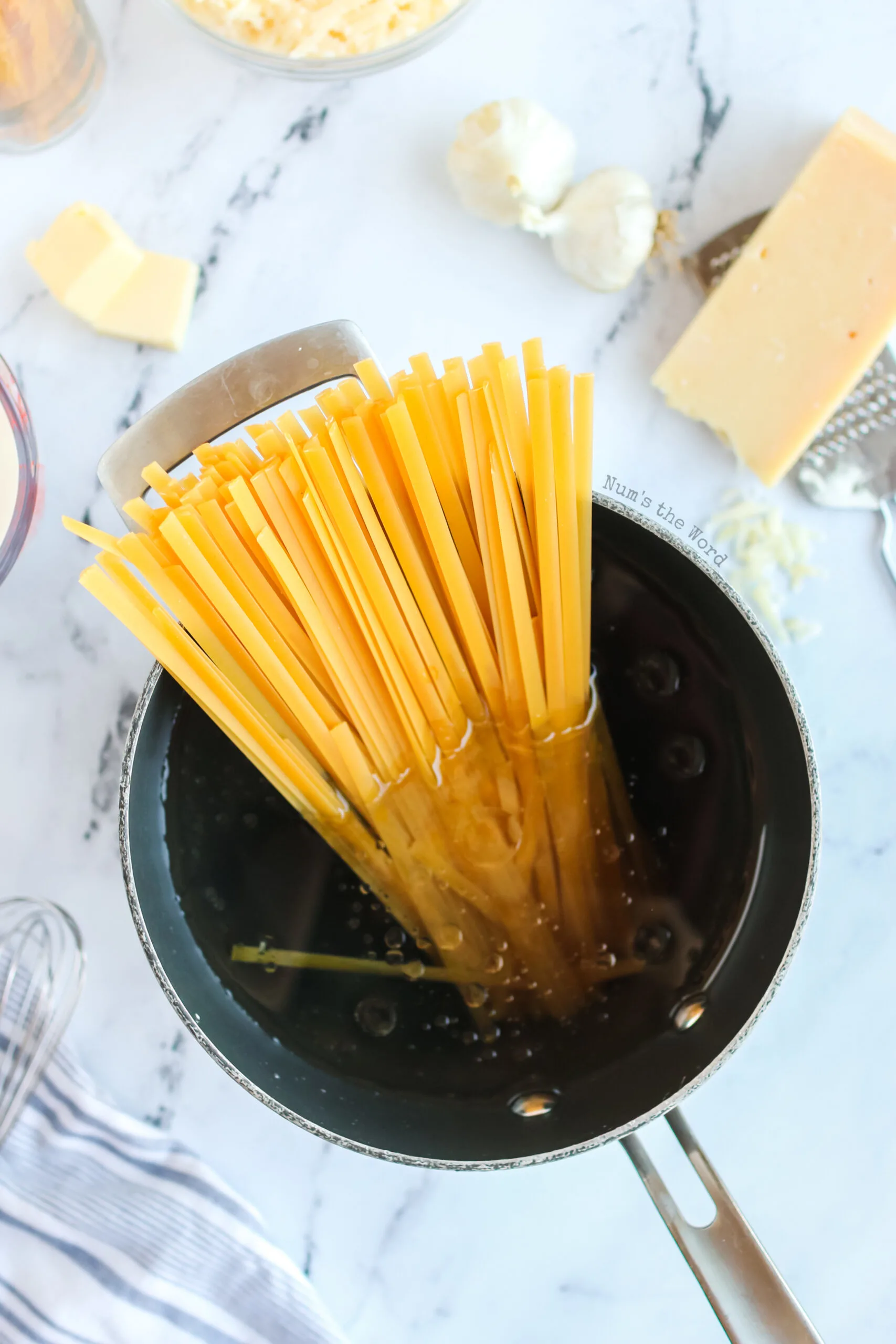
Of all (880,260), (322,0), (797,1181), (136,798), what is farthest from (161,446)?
(797,1181)

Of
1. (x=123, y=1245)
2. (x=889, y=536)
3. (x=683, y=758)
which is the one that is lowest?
(x=123, y=1245)

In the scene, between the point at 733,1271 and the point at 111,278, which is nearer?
the point at 733,1271

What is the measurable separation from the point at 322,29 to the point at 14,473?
11.4 inches

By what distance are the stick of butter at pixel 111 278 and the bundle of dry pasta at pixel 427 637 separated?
0.59 feet

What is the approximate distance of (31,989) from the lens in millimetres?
603

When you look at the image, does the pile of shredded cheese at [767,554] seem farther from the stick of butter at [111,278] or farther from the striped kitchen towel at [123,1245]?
the striped kitchen towel at [123,1245]

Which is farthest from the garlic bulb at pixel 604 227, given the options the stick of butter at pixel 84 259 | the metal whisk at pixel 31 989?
the metal whisk at pixel 31 989

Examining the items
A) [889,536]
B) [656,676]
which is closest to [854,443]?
[889,536]

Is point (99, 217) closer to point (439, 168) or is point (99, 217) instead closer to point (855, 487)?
→ point (439, 168)

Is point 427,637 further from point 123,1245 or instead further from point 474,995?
point 123,1245

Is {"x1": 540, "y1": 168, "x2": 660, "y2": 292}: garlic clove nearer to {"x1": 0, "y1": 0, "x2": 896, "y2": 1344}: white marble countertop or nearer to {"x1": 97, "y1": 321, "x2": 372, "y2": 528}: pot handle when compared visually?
{"x1": 0, "y1": 0, "x2": 896, "y2": 1344}: white marble countertop

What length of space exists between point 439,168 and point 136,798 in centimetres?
39

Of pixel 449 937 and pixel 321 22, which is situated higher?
pixel 321 22

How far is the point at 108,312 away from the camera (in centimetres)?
59
